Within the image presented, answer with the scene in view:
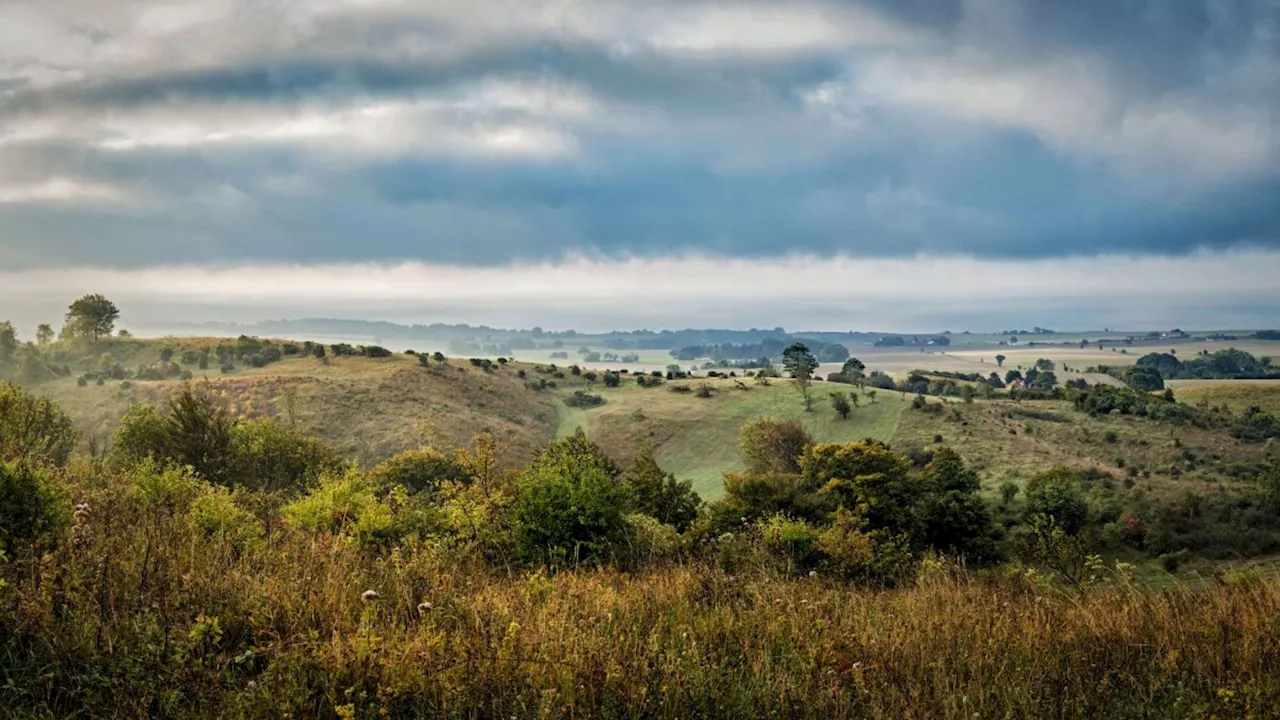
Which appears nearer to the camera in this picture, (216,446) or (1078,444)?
(216,446)

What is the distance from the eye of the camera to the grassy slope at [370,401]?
10094cm

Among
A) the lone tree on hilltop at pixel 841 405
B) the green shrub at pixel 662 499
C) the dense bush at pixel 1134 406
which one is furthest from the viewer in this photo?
the lone tree on hilltop at pixel 841 405

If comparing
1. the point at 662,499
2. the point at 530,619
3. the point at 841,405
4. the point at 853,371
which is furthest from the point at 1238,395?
the point at 530,619

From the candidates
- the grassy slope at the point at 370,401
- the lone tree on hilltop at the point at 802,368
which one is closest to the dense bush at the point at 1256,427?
the lone tree on hilltop at the point at 802,368

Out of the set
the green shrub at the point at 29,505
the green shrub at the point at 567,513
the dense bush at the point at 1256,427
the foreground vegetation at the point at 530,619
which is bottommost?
the dense bush at the point at 1256,427

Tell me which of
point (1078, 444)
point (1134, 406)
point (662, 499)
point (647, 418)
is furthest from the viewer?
point (647, 418)

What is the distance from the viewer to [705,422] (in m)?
115

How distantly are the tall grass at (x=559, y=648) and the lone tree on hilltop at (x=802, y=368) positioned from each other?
114400mm

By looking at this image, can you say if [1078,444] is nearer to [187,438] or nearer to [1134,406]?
[1134,406]

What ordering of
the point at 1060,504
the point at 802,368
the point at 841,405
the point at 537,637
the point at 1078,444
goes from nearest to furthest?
the point at 537,637 < the point at 1060,504 < the point at 1078,444 < the point at 841,405 < the point at 802,368

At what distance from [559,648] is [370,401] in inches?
4547

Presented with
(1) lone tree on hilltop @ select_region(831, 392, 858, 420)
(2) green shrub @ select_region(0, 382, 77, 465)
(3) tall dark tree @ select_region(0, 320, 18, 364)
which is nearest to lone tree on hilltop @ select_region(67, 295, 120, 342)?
(3) tall dark tree @ select_region(0, 320, 18, 364)

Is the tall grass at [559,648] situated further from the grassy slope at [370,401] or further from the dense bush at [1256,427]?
the dense bush at [1256,427]

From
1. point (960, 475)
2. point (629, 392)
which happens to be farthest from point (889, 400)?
point (960, 475)
